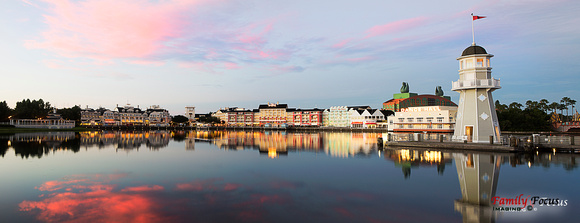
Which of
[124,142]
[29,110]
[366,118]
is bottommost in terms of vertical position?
[124,142]

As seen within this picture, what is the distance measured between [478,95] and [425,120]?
5787 cm

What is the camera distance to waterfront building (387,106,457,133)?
274 ft

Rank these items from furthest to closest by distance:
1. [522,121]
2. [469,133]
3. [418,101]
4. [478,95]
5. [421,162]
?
[418,101] < [522,121] < [469,133] < [478,95] < [421,162]

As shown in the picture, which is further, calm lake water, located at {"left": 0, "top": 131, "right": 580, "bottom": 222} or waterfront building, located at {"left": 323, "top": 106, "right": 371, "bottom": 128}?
waterfront building, located at {"left": 323, "top": 106, "right": 371, "bottom": 128}

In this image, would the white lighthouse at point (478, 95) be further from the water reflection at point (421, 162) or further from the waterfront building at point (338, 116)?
the waterfront building at point (338, 116)

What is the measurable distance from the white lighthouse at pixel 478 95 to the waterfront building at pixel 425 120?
5436 cm

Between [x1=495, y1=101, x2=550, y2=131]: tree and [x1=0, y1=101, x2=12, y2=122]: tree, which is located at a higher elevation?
[x1=0, y1=101, x2=12, y2=122]: tree

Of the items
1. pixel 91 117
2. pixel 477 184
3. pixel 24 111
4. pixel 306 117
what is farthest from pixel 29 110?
pixel 477 184

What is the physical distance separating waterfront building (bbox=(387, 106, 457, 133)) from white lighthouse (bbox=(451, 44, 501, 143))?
178 feet

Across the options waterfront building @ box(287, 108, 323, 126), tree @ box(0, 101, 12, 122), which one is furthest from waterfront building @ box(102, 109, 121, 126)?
waterfront building @ box(287, 108, 323, 126)

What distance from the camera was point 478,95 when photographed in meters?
32.1

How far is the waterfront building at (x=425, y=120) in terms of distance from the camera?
274ft

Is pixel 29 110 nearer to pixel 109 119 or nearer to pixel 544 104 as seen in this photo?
pixel 109 119

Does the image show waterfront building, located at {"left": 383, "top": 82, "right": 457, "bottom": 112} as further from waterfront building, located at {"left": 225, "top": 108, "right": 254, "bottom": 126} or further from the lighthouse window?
the lighthouse window
